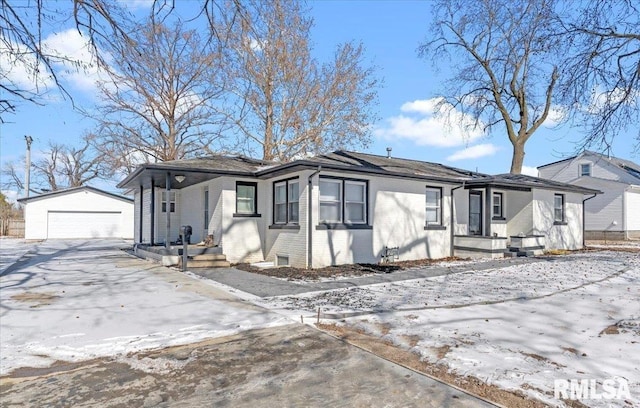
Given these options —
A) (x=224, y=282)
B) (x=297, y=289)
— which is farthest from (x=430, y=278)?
(x=224, y=282)

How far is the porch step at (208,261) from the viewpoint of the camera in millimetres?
11766

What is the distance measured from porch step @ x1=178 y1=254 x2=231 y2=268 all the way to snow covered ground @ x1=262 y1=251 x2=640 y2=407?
17.2 feet

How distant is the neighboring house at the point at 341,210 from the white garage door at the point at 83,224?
1601 centimetres

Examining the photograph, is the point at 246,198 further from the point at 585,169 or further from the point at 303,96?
the point at 585,169

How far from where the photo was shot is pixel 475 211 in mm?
15625

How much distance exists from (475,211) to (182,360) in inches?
541

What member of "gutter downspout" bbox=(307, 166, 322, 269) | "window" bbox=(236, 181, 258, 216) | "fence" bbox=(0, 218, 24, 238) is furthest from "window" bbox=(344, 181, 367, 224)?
"fence" bbox=(0, 218, 24, 238)

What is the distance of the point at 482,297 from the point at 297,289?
3458mm

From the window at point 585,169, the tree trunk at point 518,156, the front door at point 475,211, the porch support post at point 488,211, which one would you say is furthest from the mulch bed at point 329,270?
the window at point 585,169

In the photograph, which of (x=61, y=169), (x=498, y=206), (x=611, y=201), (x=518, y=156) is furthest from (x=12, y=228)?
(x=611, y=201)

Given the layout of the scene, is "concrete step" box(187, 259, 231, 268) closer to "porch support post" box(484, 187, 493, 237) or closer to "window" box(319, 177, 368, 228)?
"window" box(319, 177, 368, 228)

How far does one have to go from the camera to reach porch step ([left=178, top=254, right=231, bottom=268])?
38.6ft

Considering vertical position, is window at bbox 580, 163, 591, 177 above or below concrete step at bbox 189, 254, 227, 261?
above

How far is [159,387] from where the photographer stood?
3.52 meters
